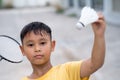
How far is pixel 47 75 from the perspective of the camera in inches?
84.0

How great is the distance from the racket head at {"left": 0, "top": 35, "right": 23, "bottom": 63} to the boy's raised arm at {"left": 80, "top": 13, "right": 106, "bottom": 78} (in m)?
0.49

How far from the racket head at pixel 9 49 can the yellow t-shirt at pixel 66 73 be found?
0.91 ft

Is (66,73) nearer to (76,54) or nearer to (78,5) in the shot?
(76,54)

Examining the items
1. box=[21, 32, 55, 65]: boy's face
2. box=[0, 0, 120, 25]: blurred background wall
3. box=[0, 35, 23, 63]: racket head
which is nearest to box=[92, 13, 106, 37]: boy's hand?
box=[21, 32, 55, 65]: boy's face

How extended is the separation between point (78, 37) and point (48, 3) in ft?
87.9

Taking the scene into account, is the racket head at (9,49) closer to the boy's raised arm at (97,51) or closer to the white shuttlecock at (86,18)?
the boy's raised arm at (97,51)

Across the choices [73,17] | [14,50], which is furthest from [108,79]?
[73,17]

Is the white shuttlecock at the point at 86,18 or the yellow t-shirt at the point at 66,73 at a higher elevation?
the white shuttlecock at the point at 86,18

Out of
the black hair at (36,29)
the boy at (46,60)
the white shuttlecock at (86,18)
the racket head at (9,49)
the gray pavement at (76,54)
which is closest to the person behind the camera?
the white shuttlecock at (86,18)

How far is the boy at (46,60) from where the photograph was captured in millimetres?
1996

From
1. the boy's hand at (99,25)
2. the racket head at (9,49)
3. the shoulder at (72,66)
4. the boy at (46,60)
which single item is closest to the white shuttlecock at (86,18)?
the boy's hand at (99,25)

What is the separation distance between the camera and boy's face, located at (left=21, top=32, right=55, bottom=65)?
6.87 feet

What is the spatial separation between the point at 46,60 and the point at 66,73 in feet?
0.47

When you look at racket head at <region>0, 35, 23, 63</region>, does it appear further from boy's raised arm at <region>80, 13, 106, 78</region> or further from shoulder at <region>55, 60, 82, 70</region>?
boy's raised arm at <region>80, 13, 106, 78</region>
